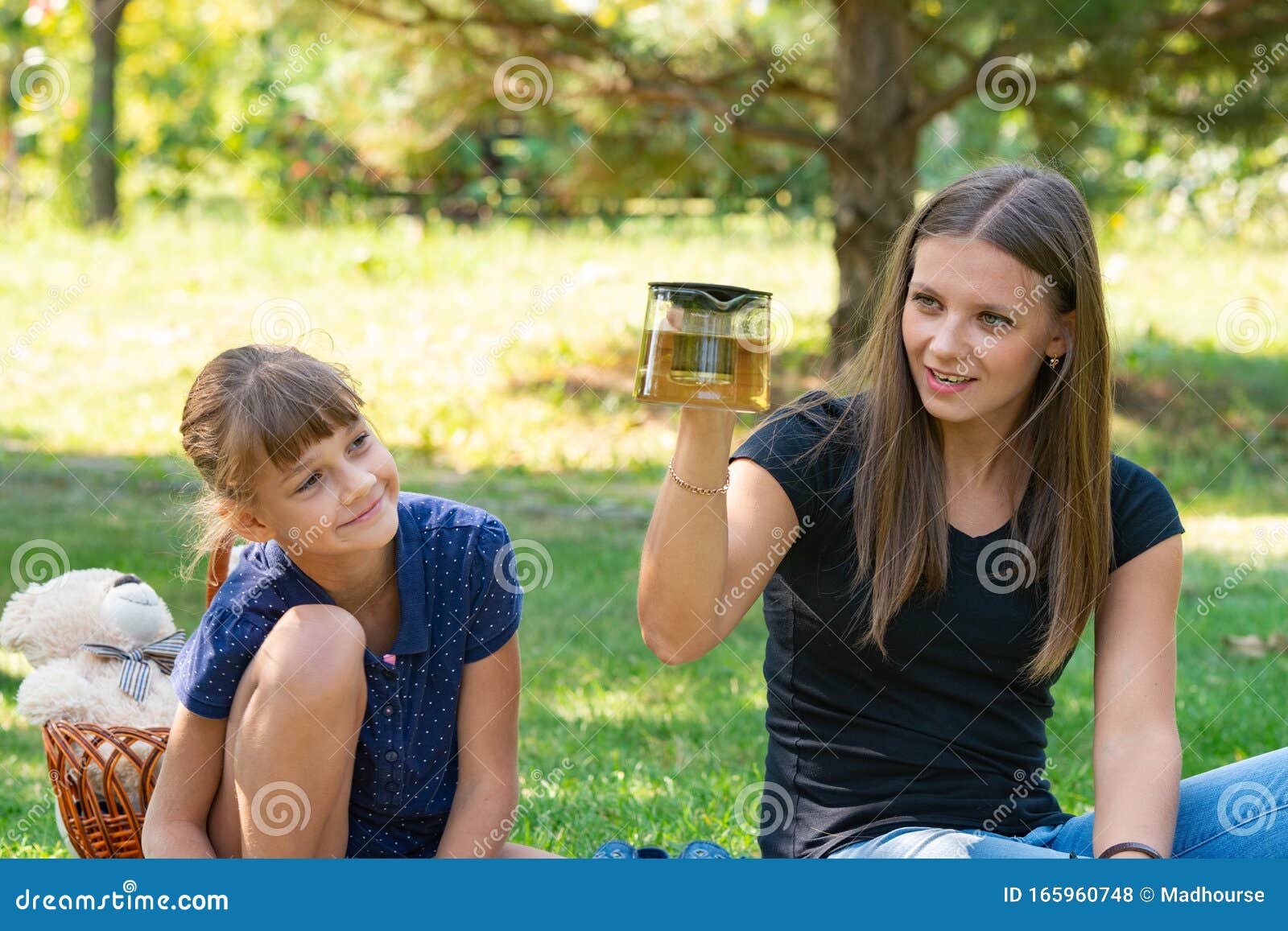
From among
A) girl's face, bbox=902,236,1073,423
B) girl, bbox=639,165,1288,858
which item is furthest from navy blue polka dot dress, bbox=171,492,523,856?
girl's face, bbox=902,236,1073,423

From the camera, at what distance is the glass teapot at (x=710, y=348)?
186 cm

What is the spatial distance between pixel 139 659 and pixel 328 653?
0.93 m

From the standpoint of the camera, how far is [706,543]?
200cm

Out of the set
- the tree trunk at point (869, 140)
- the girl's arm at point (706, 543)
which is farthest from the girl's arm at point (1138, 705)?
the tree trunk at point (869, 140)

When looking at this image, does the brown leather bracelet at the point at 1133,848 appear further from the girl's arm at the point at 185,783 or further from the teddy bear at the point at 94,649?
the teddy bear at the point at 94,649

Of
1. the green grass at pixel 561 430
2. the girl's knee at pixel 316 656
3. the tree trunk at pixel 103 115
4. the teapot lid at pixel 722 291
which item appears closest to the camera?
the teapot lid at pixel 722 291

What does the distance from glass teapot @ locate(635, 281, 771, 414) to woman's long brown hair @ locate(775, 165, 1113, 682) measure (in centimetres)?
41

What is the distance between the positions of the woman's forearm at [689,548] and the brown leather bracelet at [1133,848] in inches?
24.9

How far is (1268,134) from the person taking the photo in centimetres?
691

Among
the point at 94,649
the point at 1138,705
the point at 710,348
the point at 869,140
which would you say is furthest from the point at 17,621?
the point at 869,140

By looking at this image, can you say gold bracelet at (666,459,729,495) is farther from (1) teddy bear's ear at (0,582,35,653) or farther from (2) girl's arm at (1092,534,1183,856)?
(1) teddy bear's ear at (0,582,35,653)

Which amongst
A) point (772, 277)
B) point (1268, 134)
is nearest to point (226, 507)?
point (1268, 134)

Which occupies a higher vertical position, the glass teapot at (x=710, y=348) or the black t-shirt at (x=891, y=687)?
the glass teapot at (x=710, y=348)
